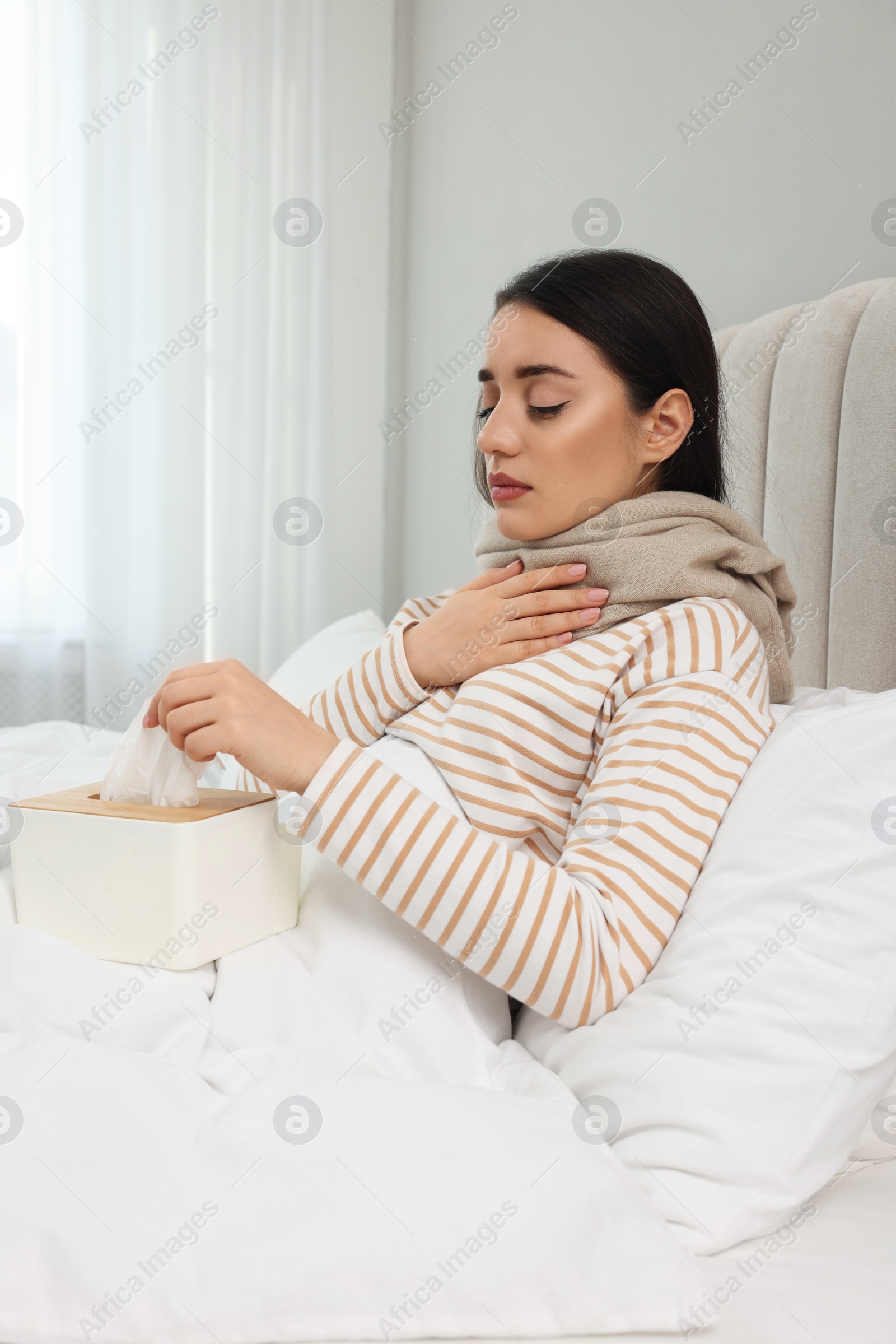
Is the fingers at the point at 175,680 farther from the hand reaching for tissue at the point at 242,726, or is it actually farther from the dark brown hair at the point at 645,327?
the dark brown hair at the point at 645,327

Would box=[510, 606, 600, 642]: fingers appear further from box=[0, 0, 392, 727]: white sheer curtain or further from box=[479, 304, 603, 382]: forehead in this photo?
box=[0, 0, 392, 727]: white sheer curtain

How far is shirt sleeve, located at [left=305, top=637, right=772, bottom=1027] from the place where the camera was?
0.67 metres

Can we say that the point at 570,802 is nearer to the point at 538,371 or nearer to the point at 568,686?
the point at 568,686

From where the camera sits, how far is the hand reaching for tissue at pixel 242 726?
70cm

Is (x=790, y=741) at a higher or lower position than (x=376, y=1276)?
higher

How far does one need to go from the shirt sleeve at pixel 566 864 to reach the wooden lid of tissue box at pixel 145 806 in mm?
68

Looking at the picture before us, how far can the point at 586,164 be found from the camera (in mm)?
1771

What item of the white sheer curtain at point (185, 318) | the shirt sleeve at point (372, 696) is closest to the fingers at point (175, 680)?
the shirt sleeve at point (372, 696)

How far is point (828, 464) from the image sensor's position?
1.10 meters

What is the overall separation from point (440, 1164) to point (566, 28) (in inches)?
77.6

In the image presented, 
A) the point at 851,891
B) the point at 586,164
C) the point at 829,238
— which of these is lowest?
the point at 851,891

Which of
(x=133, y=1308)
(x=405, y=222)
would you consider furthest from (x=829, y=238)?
(x=405, y=222)

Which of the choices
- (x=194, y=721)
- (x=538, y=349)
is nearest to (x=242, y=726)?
(x=194, y=721)

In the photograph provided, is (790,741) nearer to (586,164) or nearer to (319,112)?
(586,164)
